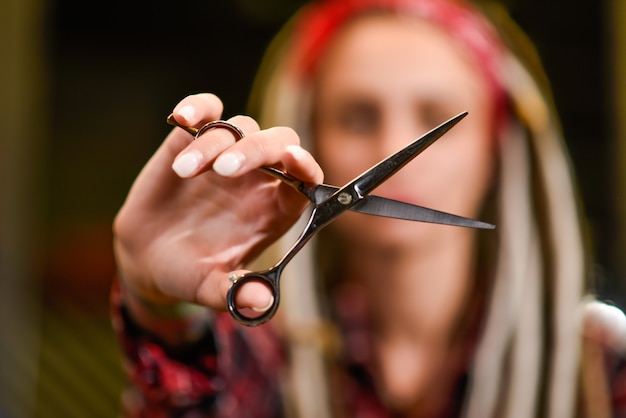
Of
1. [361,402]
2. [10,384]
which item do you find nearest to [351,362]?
[361,402]

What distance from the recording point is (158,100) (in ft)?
4.22

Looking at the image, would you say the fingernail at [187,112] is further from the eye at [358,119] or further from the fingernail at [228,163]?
the eye at [358,119]

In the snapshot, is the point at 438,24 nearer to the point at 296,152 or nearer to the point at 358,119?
the point at 358,119

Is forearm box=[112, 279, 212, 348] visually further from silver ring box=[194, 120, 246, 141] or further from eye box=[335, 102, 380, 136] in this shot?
eye box=[335, 102, 380, 136]

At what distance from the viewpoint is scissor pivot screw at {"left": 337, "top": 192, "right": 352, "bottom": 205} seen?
389mm

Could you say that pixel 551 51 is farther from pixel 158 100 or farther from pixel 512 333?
pixel 158 100

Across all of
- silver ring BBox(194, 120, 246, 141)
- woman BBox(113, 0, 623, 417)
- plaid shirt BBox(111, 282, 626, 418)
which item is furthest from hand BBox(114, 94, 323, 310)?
woman BBox(113, 0, 623, 417)

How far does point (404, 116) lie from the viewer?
781 millimetres

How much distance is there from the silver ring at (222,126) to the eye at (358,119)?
41 centimetres

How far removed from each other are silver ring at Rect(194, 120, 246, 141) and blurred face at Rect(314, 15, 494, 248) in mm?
366

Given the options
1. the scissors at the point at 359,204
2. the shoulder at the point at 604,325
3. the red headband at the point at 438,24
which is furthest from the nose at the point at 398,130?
the scissors at the point at 359,204

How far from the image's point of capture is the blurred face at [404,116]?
0.78 m

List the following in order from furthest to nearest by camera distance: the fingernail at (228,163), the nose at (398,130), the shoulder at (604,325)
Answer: the nose at (398,130), the shoulder at (604,325), the fingernail at (228,163)

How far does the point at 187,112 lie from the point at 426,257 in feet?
1.66
